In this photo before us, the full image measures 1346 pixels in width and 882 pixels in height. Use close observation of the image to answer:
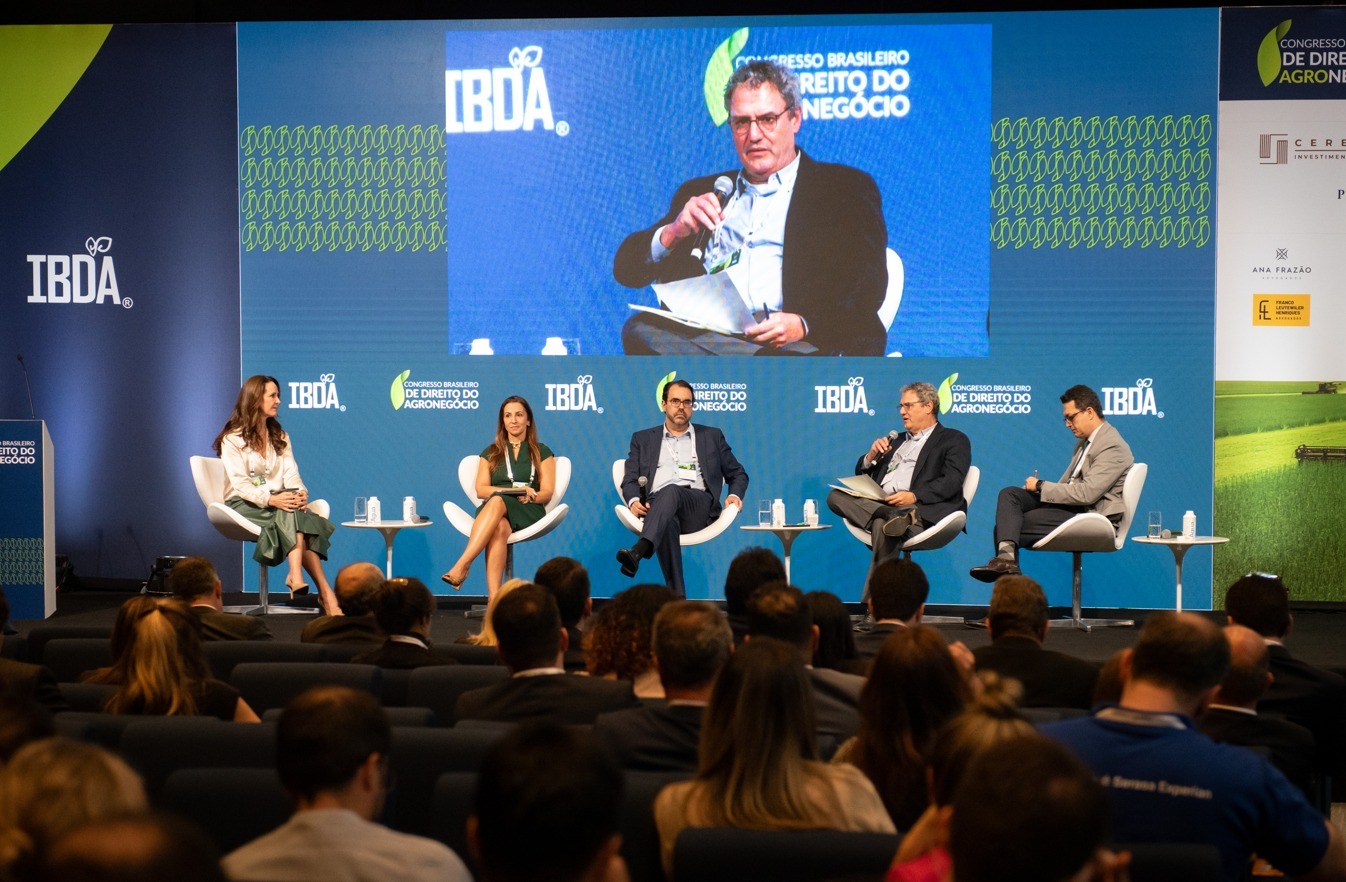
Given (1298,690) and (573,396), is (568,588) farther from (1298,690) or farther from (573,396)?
(573,396)

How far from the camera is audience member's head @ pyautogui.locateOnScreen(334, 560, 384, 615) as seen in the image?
4812 mm

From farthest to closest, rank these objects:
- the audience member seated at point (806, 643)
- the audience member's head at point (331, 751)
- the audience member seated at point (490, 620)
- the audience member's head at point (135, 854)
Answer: the audience member seated at point (490, 620) → the audience member seated at point (806, 643) → the audience member's head at point (331, 751) → the audience member's head at point (135, 854)

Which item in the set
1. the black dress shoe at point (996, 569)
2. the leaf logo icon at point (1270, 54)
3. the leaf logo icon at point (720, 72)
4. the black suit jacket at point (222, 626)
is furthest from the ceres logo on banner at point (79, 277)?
the leaf logo icon at point (1270, 54)

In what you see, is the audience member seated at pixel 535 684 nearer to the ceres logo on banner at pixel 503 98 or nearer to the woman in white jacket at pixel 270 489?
the woman in white jacket at pixel 270 489

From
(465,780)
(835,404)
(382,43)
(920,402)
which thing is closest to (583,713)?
(465,780)

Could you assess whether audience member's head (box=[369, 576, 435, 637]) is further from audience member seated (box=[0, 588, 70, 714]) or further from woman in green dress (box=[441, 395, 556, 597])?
woman in green dress (box=[441, 395, 556, 597])

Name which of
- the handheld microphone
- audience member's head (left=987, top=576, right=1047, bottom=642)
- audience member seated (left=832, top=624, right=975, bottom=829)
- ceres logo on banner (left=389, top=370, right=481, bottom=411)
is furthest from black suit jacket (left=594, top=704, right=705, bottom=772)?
ceres logo on banner (left=389, top=370, right=481, bottom=411)

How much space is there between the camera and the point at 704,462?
27.8 ft

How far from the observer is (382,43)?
30.8ft

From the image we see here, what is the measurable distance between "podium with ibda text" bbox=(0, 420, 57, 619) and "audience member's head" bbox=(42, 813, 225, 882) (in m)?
7.59

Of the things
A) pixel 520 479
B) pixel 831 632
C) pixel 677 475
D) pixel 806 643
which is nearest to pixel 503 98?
pixel 520 479

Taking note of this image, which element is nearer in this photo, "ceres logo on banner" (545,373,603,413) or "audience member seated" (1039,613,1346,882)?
"audience member seated" (1039,613,1346,882)

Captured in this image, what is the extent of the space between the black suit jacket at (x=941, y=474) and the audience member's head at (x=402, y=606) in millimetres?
4327

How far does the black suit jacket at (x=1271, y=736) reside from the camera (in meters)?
3.23
